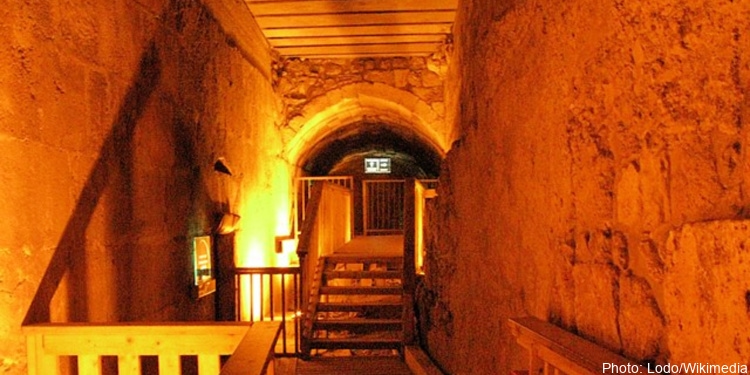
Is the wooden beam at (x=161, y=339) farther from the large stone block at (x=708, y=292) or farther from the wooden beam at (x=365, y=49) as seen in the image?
the wooden beam at (x=365, y=49)

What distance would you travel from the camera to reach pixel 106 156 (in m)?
2.75

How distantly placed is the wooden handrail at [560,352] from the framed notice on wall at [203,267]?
9.22 ft

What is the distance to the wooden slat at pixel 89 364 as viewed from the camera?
2.20m

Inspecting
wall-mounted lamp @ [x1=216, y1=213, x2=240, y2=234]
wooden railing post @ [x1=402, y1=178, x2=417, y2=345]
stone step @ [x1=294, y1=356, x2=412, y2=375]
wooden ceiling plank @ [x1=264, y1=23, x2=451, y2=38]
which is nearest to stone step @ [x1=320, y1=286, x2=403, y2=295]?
wooden railing post @ [x1=402, y1=178, x2=417, y2=345]

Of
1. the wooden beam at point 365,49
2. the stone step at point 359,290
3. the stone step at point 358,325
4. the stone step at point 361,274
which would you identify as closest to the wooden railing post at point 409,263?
the stone step at point 358,325

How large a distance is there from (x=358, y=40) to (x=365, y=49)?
42 centimetres

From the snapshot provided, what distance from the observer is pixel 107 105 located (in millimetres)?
2787

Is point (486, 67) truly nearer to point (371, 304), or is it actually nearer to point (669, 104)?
point (669, 104)

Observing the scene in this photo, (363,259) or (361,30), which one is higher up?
(361,30)

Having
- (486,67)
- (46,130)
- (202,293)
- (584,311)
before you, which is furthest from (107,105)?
(584,311)

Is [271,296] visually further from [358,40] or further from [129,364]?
[358,40]

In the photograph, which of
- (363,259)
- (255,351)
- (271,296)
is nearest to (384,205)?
(363,259)

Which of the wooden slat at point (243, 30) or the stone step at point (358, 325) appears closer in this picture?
the wooden slat at point (243, 30)

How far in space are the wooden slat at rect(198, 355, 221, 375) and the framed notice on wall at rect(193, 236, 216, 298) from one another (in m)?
1.85
